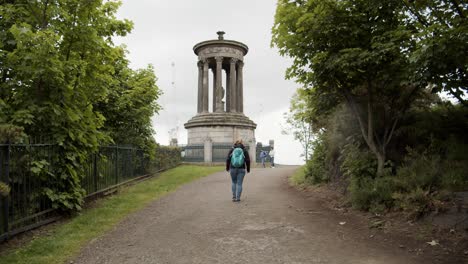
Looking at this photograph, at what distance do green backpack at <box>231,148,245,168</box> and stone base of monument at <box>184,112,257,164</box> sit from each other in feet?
65.7

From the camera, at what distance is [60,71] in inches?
284

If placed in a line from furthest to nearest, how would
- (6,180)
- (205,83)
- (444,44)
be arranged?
1. (205,83)
2. (6,180)
3. (444,44)

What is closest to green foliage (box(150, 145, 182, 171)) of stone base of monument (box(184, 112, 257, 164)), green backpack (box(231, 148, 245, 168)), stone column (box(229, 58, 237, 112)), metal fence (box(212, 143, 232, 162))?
stone base of monument (box(184, 112, 257, 164))

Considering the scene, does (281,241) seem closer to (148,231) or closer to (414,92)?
(148,231)

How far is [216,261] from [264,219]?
2948mm

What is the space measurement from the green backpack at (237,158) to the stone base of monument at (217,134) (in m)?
20.0

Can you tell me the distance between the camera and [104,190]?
11.6 m

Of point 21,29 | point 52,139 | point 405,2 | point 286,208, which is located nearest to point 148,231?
point 52,139

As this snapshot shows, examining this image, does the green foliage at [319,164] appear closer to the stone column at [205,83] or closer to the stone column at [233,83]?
the stone column at [233,83]

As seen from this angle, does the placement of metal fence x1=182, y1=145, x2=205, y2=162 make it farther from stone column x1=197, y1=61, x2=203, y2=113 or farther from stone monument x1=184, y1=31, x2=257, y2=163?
stone column x1=197, y1=61, x2=203, y2=113

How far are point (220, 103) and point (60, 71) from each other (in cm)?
2724

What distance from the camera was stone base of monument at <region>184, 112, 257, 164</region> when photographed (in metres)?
31.0

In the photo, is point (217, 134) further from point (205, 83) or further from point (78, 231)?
point (78, 231)

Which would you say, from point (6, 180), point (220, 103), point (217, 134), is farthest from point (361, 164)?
point (220, 103)
